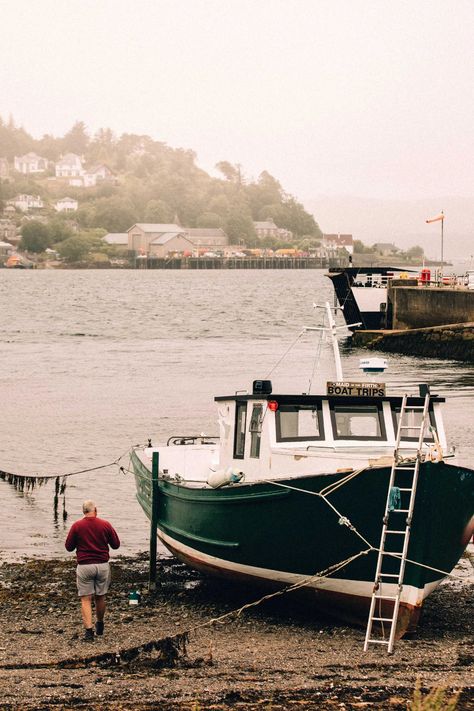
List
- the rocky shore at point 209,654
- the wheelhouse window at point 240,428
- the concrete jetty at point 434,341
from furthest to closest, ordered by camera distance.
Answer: the concrete jetty at point 434,341 < the wheelhouse window at point 240,428 < the rocky shore at point 209,654

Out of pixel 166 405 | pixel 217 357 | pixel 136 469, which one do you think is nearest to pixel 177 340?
pixel 217 357

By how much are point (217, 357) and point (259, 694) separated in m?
50.7

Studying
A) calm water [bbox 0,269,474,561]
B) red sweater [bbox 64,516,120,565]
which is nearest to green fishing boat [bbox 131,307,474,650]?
red sweater [bbox 64,516,120,565]

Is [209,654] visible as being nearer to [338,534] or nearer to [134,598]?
[338,534]

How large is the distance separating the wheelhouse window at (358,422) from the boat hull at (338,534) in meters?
1.53

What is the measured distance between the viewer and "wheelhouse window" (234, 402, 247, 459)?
18.2 m

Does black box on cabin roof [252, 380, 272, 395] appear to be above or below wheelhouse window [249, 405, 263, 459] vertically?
above

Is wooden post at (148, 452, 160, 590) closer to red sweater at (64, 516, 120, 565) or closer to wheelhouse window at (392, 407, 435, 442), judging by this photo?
red sweater at (64, 516, 120, 565)

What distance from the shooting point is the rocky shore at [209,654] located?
43.2ft

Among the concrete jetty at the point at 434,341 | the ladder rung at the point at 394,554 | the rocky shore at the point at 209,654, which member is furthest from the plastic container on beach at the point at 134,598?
the concrete jetty at the point at 434,341

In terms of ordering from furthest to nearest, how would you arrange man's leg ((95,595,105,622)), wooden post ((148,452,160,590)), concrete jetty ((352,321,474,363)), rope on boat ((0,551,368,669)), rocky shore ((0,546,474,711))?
concrete jetty ((352,321,474,363)), wooden post ((148,452,160,590)), man's leg ((95,595,105,622)), rope on boat ((0,551,368,669)), rocky shore ((0,546,474,711))

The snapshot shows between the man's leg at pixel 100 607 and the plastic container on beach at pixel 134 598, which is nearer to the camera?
the man's leg at pixel 100 607

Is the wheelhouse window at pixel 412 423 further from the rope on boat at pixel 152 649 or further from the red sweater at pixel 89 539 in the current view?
the red sweater at pixel 89 539

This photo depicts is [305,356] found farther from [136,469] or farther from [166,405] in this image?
[136,469]
